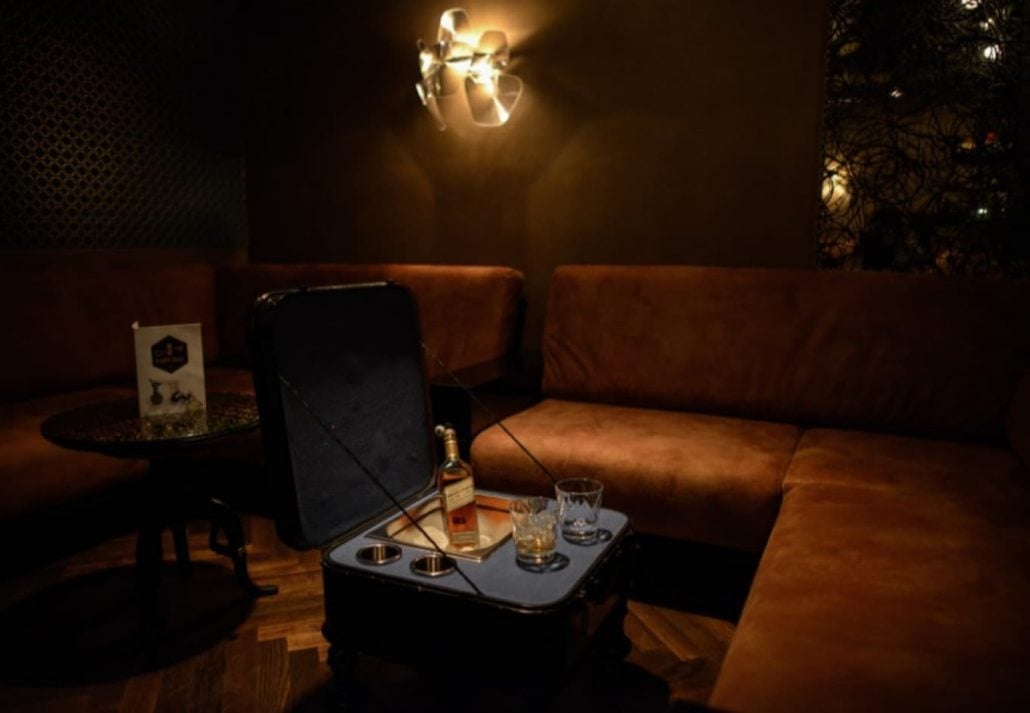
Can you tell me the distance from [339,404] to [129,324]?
207 centimetres

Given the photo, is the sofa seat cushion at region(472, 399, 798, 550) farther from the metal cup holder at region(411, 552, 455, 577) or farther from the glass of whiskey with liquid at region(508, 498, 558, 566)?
the metal cup holder at region(411, 552, 455, 577)

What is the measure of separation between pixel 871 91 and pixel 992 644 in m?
2.07

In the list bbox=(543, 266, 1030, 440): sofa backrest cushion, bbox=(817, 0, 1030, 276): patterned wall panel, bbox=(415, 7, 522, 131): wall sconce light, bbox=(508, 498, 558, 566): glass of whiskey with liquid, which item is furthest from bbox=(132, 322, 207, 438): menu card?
bbox=(817, 0, 1030, 276): patterned wall panel

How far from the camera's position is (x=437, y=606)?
4.52ft

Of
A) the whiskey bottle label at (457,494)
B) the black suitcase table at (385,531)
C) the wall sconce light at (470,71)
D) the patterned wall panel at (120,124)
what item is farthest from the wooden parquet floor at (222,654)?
the wall sconce light at (470,71)

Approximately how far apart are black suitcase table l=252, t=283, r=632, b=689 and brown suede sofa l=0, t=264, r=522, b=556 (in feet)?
3.32

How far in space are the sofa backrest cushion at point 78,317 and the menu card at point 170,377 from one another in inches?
44.4

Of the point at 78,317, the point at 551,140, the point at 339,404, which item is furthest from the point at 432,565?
the point at 78,317

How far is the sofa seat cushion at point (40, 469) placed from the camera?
88.7 inches

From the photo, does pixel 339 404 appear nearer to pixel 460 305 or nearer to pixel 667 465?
pixel 667 465

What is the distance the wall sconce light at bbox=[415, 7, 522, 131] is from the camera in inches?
123

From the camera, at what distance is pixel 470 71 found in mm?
3174

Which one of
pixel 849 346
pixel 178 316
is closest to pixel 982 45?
pixel 849 346

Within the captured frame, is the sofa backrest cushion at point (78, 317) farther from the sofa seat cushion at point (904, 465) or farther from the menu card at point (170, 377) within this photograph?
the sofa seat cushion at point (904, 465)
